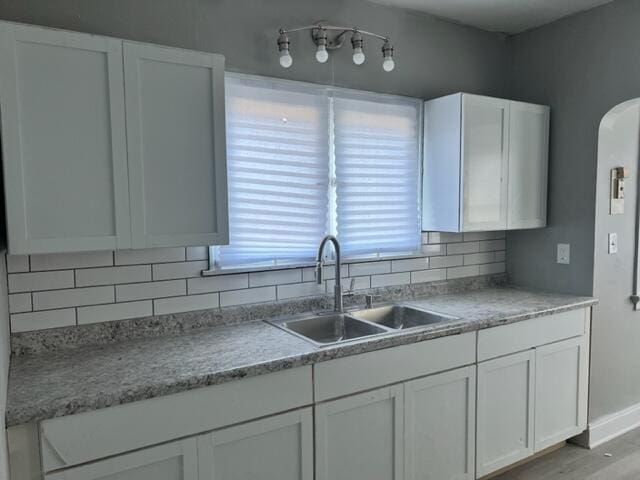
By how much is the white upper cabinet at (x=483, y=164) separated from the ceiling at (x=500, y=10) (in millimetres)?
528

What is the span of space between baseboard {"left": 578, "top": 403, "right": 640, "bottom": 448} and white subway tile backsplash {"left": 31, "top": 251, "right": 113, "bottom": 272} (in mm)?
2860

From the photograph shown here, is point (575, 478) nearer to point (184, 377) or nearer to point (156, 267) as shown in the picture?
point (184, 377)

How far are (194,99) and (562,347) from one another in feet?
7.55

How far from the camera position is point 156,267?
206 centimetres

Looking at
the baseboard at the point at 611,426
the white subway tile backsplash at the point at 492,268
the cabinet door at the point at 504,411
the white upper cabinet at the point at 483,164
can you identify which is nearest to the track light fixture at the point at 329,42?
the white upper cabinet at the point at 483,164

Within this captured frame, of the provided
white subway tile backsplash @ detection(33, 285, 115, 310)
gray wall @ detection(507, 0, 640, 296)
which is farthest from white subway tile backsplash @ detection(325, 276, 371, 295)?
gray wall @ detection(507, 0, 640, 296)

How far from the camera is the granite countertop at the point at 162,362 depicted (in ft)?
4.60

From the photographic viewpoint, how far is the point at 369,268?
2672 mm

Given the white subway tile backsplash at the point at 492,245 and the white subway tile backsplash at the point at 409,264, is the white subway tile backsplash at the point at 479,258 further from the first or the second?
the white subway tile backsplash at the point at 409,264

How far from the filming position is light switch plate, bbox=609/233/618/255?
282cm

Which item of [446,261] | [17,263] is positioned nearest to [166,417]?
[17,263]

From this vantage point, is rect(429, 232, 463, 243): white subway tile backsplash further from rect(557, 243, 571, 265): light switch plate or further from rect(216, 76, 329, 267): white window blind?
rect(216, 76, 329, 267): white window blind

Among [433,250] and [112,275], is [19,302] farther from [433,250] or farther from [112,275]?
[433,250]

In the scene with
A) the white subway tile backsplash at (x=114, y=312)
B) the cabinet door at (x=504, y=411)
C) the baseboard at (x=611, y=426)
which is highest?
the white subway tile backsplash at (x=114, y=312)
